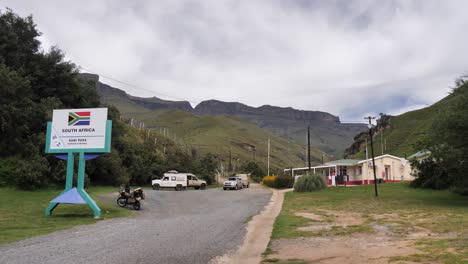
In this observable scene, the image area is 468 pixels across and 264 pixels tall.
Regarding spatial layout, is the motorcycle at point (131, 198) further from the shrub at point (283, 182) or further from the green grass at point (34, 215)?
the shrub at point (283, 182)

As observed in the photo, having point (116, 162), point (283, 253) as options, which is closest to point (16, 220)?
point (283, 253)

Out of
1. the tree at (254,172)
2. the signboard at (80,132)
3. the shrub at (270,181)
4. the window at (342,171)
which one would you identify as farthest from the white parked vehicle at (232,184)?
the tree at (254,172)

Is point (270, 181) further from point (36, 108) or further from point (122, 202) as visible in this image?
point (122, 202)

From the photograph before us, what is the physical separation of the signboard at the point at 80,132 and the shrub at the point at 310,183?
73.9ft

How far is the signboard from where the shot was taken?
19031 millimetres

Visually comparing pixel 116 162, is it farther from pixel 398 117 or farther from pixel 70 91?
pixel 398 117

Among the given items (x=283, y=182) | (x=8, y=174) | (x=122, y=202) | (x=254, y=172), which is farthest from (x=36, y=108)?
(x=254, y=172)

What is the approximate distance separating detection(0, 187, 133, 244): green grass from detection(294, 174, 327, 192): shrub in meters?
20.3

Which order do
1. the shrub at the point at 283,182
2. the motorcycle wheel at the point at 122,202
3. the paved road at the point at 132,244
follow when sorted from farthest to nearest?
the shrub at the point at 283,182 < the motorcycle wheel at the point at 122,202 < the paved road at the point at 132,244

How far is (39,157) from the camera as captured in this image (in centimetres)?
2912

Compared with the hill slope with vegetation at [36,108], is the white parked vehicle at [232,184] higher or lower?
lower

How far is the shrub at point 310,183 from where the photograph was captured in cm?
3722

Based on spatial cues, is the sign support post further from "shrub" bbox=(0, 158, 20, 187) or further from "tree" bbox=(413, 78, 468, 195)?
"tree" bbox=(413, 78, 468, 195)

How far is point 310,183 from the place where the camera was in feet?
123
